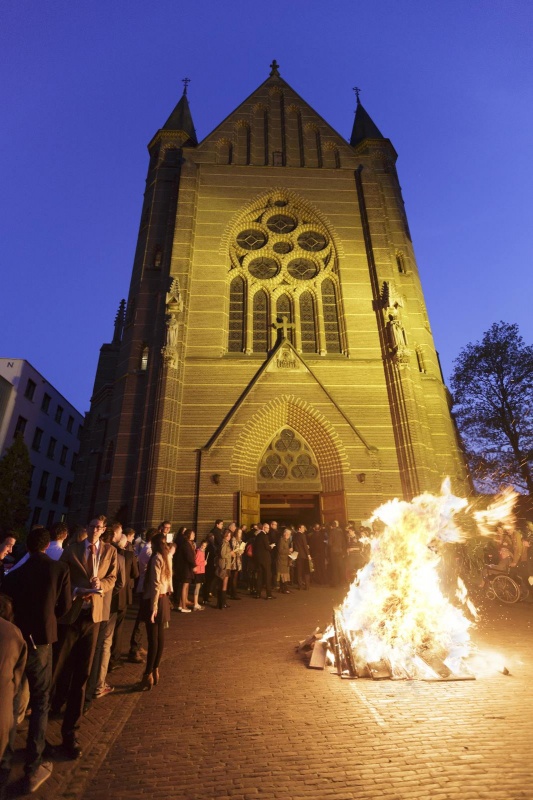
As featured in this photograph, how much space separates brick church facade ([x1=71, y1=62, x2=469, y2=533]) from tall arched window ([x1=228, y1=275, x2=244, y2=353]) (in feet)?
0.25

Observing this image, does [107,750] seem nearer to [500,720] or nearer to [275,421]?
[500,720]

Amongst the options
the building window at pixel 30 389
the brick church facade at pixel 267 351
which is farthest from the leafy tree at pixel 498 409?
the building window at pixel 30 389

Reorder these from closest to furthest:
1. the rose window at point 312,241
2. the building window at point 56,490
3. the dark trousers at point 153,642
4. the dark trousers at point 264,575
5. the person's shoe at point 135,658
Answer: the dark trousers at point 153,642 → the person's shoe at point 135,658 → the dark trousers at point 264,575 → the rose window at point 312,241 → the building window at point 56,490

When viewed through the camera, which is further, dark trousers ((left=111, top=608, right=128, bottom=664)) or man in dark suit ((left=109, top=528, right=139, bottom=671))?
dark trousers ((left=111, top=608, right=128, bottom=664))

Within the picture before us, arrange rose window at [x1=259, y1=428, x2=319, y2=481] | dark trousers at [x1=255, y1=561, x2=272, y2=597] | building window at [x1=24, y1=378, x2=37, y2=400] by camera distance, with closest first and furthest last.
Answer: dark trousers at [x1=255, y1=561, x2=272, y2=597] < rose window at [x1=259, y1=428, x2=319, y2=481] < building window at [x1=24, y1=378, x2=37, y2=400]

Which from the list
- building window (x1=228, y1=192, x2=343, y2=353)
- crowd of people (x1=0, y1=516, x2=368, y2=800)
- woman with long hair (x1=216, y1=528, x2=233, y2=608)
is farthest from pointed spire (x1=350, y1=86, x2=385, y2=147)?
crowd of people (x1=0, y1=516, x2=368, y2=800)

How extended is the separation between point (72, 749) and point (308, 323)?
15906mm

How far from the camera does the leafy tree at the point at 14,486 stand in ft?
64.7

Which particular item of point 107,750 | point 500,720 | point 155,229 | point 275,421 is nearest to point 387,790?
point 500,720

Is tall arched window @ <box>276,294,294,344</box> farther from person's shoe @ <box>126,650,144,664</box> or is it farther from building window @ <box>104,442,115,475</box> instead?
person's shoe @ <box>126,650,144,664</box>

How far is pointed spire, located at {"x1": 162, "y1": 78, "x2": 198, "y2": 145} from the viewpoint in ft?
72.9

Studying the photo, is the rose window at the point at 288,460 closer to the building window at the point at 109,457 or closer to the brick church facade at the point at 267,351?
the brick church facade at the point at 267,351

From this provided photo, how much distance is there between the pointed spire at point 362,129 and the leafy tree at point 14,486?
24990mm

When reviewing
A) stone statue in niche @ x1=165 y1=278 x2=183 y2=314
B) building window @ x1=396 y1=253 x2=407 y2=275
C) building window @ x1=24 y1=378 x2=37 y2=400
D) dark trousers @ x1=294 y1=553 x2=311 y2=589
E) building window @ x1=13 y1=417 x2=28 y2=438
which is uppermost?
building window @ x1=396 y1=253 x2=407 y2=275
